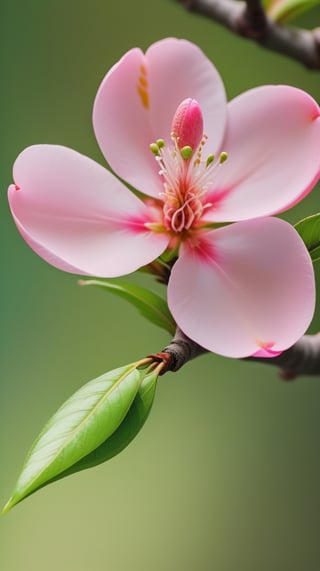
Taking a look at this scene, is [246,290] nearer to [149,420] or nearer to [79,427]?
[79,427]

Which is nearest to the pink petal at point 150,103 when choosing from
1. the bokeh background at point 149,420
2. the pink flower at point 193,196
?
the pink flower at point 193,196

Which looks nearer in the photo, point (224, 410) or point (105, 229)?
point (105, 229)

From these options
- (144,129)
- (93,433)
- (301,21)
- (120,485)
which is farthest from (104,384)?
(301,21)

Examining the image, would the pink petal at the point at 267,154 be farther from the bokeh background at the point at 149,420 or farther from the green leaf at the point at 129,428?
the bokeh background at the point at 149,420

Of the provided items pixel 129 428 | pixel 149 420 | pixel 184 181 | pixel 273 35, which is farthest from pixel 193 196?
pixel 149 420

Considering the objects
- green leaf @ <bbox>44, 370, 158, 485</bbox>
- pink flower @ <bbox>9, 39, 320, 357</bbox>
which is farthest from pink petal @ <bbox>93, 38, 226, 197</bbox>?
green leaf @ <bbox>44, 370, 158, 485</bbox>

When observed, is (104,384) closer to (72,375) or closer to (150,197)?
(150,197)

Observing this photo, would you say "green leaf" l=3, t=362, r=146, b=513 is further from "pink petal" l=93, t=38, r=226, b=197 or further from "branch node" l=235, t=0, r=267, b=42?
"branch node" l=235, t=0, r=267, b=42
